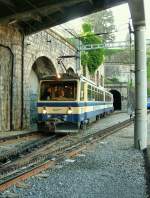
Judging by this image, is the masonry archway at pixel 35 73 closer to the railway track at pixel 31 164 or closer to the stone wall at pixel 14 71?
the stone wall at pixel 14 71

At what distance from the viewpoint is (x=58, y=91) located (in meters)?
19.0

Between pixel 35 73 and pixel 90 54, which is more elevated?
pixel 90 54

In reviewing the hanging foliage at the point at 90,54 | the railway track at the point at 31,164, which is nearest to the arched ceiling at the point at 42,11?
the railway track at the point at 31,164

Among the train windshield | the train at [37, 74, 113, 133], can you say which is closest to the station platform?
the train at [37, 74, 113, 133]

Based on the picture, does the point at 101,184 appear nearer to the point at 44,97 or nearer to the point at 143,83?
the point at 143,83

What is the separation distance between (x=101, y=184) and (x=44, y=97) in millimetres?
11412

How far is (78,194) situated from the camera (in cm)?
717

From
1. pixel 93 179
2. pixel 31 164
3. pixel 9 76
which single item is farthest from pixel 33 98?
pixel 93 179

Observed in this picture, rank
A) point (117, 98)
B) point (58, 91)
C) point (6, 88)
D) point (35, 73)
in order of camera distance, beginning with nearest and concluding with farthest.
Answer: point (58, 91)
point (6, 88)
point (35, 73)
point (117, 98)

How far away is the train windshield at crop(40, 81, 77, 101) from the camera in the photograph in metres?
18.8

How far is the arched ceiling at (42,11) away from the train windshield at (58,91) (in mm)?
3122

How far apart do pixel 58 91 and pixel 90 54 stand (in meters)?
24.0

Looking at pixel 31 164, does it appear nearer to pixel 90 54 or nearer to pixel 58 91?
pixel 58 91

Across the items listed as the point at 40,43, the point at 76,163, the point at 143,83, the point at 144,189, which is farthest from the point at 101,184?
the point at 40,43
